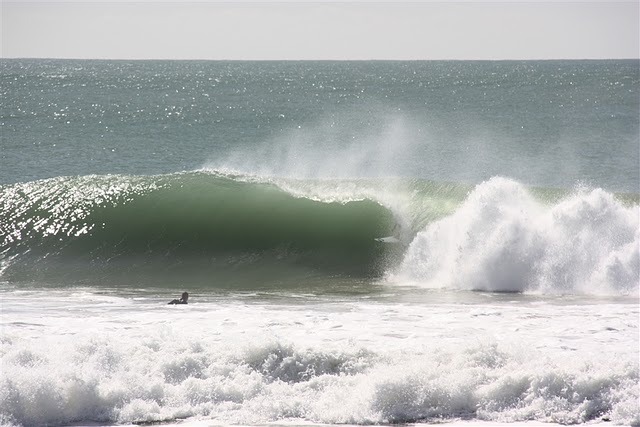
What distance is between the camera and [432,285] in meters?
15.6

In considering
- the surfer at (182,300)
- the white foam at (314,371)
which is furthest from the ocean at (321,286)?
the surfer at (182,300)

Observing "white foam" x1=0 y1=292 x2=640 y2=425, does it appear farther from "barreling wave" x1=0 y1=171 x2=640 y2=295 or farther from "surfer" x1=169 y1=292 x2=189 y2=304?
"barreling wave" x1=0 y1=171 x2=640 y2=295

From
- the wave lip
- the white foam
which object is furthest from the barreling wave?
the white foam

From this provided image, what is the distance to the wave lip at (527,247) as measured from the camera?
1518cm

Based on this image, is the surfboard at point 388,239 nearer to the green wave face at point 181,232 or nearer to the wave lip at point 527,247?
the green wave face at point 181,232

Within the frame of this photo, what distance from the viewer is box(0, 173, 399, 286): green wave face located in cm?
1719

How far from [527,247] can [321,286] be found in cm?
341

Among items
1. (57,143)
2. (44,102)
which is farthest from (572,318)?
(44,102)

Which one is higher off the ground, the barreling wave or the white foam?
the barreling wave

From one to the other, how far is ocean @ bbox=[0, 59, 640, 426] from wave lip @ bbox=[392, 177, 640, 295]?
0.04 metres

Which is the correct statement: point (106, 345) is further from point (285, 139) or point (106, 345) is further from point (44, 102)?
point (44, 102)

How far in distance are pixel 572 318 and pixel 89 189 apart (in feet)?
40.6

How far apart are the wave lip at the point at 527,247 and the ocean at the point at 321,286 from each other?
0.12 feet

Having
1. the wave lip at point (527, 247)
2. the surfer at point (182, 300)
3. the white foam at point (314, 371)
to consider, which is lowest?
the white foam at point (314, 371)
